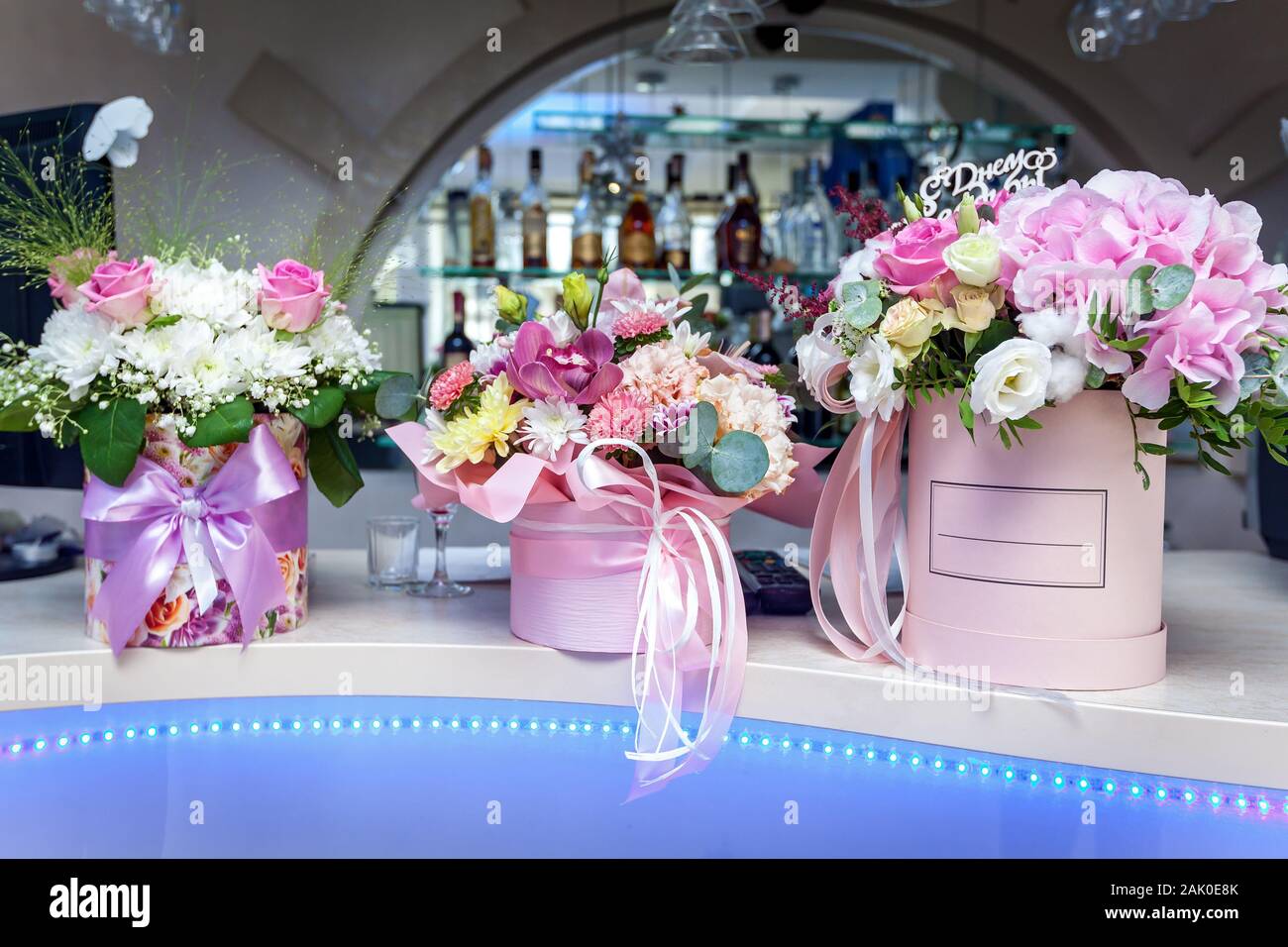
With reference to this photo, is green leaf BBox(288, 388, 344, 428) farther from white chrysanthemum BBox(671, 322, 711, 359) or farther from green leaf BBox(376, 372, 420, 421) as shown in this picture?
white chrysanthemum BBox(671, 322, 711, 359)

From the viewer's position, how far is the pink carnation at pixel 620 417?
90cm

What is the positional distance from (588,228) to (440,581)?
1864 millimetres

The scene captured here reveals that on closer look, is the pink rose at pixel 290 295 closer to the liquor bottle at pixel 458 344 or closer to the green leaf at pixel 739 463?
the green leaf at pixel 739 463

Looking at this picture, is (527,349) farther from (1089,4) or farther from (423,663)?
(1089,4)

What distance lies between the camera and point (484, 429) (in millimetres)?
925

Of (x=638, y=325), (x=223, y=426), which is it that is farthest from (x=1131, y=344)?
(x=223, y=426)

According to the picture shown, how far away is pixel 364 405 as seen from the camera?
1.06m

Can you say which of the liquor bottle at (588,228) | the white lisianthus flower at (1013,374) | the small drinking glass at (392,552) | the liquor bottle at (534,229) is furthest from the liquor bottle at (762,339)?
the white lisianthus flower at (1013,374)

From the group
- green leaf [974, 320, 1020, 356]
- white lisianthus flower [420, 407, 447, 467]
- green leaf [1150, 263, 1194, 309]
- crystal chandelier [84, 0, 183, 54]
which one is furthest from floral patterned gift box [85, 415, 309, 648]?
crystal chandelier [84, 0, 183, 54]

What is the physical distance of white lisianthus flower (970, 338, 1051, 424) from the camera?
30.8 inches

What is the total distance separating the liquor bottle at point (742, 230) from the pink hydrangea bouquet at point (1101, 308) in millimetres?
2122

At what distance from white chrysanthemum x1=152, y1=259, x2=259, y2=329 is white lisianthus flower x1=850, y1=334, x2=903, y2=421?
0.51m

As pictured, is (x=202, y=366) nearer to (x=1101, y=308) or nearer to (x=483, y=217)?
(x=1101, y=308)
